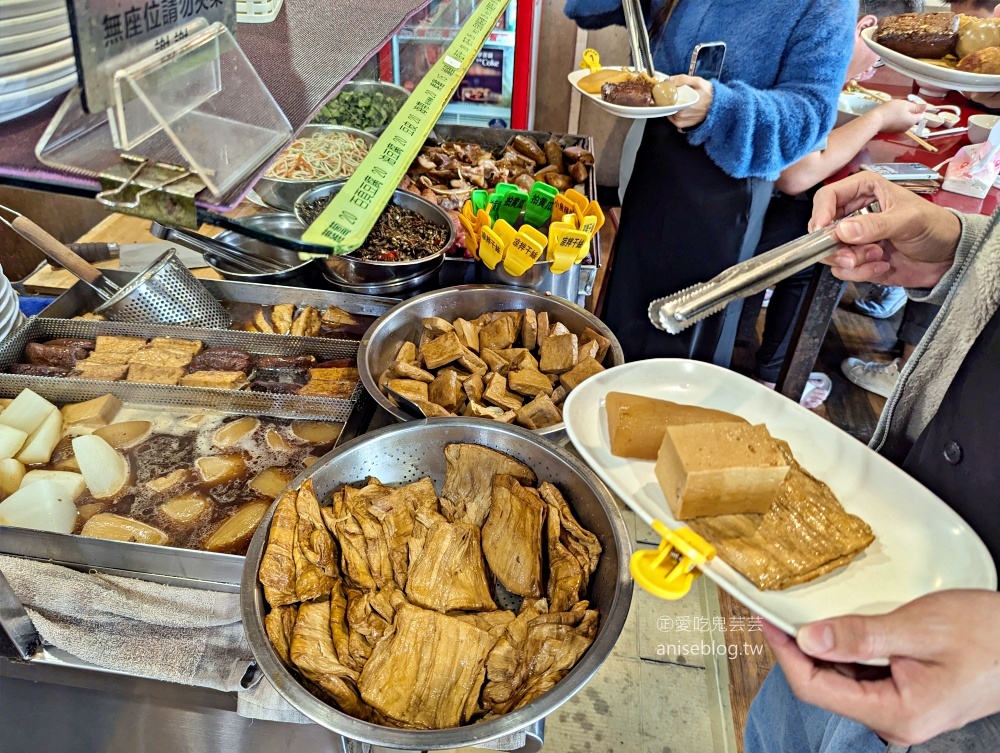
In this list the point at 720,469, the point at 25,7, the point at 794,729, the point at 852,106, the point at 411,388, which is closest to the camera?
the point at 25,7

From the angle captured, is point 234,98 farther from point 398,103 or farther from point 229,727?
point 229,727

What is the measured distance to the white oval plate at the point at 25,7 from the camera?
0.65m

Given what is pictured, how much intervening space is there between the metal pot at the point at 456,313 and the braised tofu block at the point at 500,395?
0.34 metres

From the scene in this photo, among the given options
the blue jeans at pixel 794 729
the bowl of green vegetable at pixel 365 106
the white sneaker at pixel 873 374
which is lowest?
the white sneaker at pixel 873 374

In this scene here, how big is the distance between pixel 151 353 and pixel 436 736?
1667mm

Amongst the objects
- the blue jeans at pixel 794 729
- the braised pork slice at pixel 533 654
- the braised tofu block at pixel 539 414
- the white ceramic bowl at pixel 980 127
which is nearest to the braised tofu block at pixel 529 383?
the braised tofu block at pixel 539 414

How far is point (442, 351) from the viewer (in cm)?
198

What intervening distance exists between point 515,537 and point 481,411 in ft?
1.49

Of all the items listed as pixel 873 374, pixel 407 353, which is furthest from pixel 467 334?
pixel 873 374

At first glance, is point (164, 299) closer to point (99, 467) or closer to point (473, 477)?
point (99, 467)

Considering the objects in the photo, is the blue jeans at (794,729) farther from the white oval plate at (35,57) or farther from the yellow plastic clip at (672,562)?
the white oval plate at (35,57)

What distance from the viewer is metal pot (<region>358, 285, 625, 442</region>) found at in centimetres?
203

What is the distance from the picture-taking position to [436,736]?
1092 mm

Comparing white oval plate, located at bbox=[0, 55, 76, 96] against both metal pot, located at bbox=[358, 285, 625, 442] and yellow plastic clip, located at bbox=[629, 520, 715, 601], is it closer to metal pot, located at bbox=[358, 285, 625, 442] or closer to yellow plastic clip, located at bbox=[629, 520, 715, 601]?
yellow plastic clip, located at bbox=[629, 520, 715, 601]
